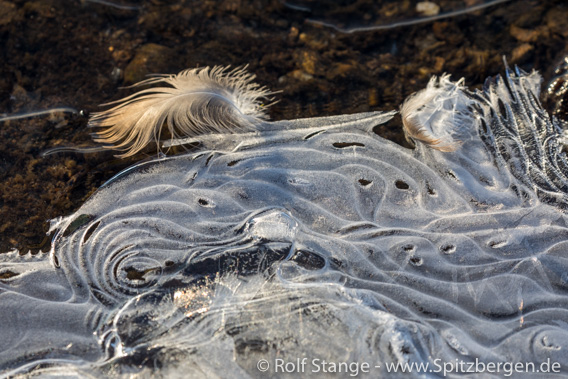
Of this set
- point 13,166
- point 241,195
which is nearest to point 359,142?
point 241,195

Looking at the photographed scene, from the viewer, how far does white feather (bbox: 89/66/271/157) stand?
3639 mm

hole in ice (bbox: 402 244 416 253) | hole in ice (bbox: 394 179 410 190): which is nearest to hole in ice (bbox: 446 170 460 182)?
hole in ice (bbox: 394 179 410 190)

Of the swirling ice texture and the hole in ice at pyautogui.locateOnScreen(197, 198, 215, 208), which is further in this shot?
the hole in ice at pyautogui.locateOnScreen(197, 198, 215, 208)

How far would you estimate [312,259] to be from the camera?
3195 mm

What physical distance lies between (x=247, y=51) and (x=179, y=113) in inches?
35.8

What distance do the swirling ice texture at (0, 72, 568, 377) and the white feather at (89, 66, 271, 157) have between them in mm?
194

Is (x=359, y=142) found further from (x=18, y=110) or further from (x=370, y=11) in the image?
(x=18, y=110)

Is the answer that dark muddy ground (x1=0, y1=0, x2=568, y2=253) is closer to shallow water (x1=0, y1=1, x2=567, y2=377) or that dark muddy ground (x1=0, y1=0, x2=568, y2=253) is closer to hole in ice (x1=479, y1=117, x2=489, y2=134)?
shallow water (x1=0, y1=1, x2=567, y2=377)

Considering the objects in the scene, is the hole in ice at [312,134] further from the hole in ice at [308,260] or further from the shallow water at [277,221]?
the hole in ice at [308,260]

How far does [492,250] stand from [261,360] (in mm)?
1699

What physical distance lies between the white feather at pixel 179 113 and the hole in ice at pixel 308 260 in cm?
110

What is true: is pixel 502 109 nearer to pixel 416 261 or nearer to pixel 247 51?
pixel 416 261

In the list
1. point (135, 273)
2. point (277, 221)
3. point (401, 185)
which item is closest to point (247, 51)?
point (277, 221)

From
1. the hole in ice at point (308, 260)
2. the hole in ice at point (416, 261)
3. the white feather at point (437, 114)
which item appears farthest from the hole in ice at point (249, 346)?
the white feather at point (437, 114)
